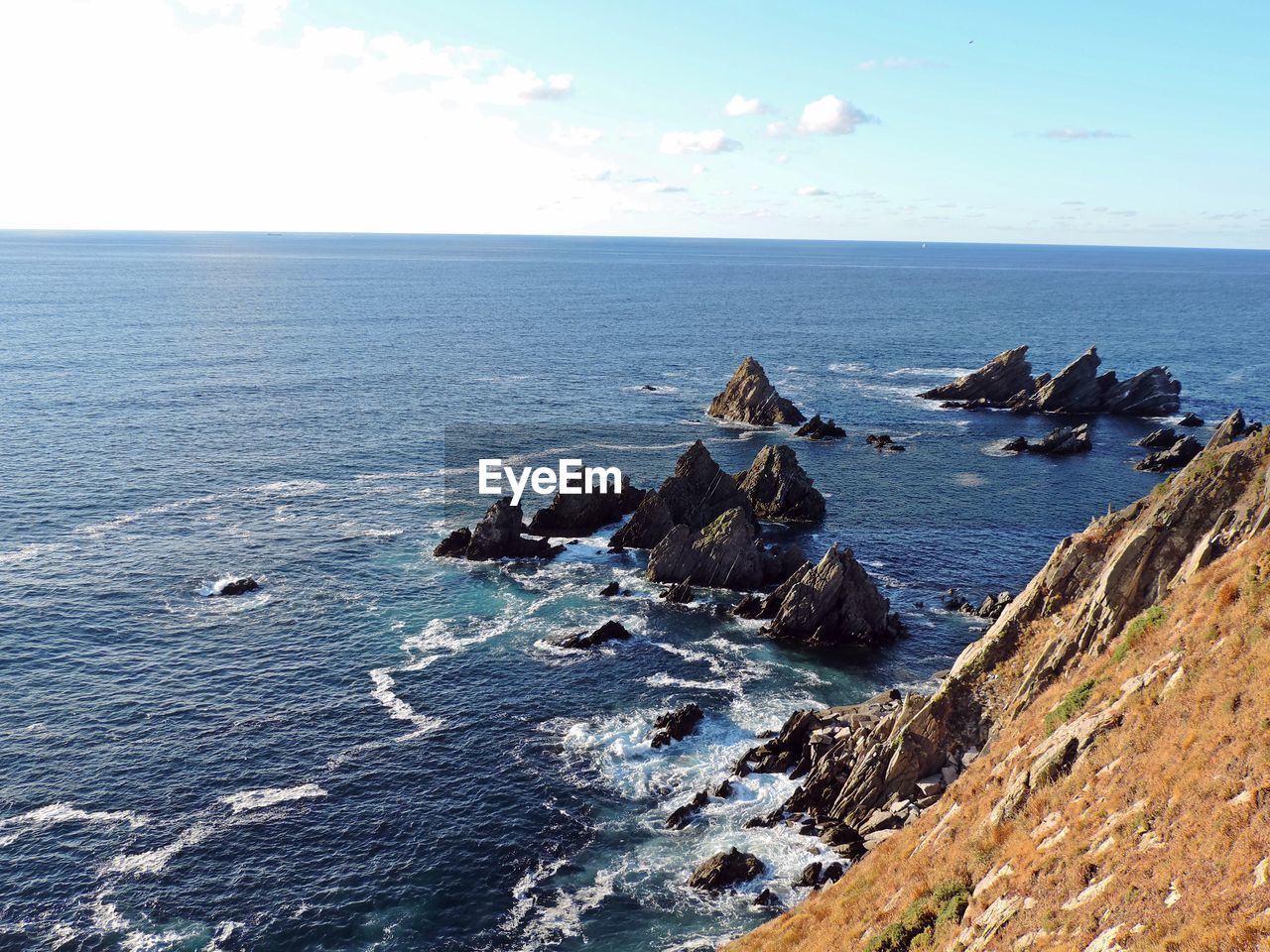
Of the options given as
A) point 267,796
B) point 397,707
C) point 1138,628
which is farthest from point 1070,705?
point 267,796

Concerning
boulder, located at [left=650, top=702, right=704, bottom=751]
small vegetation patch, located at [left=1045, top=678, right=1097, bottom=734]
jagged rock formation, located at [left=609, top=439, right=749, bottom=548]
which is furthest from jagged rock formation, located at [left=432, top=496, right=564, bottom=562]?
small vegetation patch, located at [left=1045, top=678, right=1097, bottom=734]

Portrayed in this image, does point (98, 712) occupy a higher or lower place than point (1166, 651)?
lower

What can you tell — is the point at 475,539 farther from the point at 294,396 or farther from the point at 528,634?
the point at 294,396

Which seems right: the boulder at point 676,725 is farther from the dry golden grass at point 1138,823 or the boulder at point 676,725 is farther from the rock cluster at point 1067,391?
the rock cluster at point 1067,391

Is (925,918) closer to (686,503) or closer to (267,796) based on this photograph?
(267,796)

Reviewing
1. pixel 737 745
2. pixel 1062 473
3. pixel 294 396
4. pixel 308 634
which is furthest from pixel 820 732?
pixel 294 396

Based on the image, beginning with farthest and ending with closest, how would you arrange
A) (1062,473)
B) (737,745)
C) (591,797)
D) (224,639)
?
1. (1062,473)
2. (224,639)
3. (737,745)
4. (591,797)
